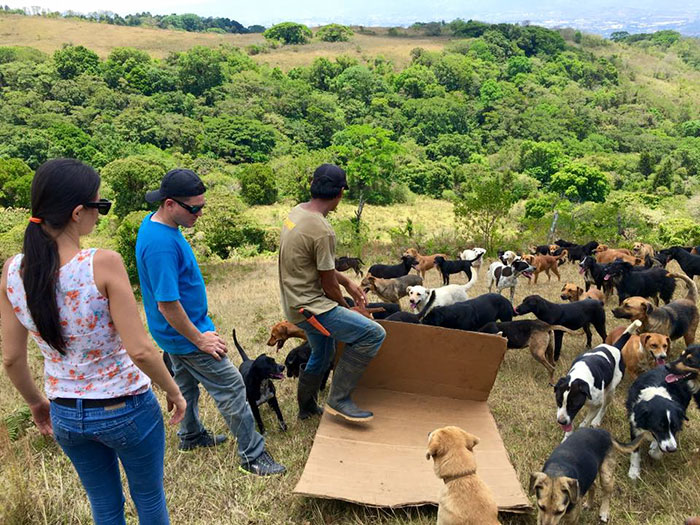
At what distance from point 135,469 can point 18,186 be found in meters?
35.2

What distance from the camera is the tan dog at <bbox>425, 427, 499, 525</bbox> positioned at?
287cm

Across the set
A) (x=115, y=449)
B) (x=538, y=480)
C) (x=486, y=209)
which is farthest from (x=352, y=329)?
(x=486, y=209)

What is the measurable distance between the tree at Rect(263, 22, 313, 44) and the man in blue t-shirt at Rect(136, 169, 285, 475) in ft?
362

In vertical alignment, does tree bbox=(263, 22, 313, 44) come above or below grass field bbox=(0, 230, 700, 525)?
above

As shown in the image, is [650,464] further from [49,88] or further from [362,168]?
[49,88]

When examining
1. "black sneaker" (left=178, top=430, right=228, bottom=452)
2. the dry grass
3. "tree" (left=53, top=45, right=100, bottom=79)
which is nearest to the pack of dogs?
"black sneaker" (left=178, top=430, right=228, bottom=452)

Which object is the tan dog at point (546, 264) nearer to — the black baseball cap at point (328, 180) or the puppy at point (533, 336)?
the puppy at point (533, 336)

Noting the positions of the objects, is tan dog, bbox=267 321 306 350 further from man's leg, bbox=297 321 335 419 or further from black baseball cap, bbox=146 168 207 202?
black baseball cap, bbox=146 168 207 202

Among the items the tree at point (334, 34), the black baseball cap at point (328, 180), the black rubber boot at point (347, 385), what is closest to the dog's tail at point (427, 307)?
the black rubber boot at point (347, 385)

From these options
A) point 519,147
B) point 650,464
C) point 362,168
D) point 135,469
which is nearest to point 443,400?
point 650,464

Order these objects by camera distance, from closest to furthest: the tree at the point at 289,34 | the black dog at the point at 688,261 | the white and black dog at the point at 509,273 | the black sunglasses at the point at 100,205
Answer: the black sunglasses at the point at 100,205
the white and black dog at the point at 509,273
the black dog at the point at 688,261
the tree at the point at 289,34

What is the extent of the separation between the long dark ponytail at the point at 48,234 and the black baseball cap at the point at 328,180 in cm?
187

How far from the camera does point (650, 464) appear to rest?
4.15 metres

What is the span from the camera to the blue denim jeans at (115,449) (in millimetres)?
2230
